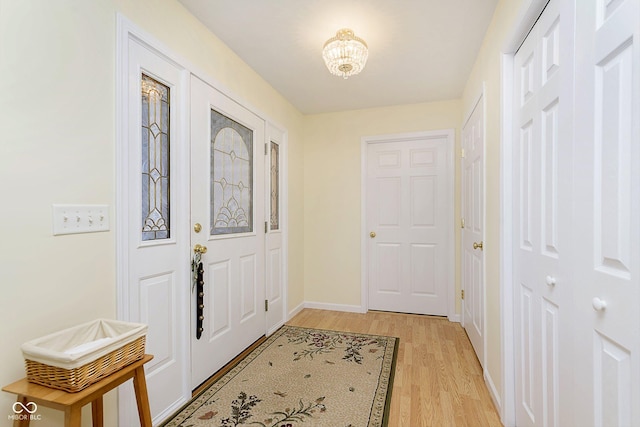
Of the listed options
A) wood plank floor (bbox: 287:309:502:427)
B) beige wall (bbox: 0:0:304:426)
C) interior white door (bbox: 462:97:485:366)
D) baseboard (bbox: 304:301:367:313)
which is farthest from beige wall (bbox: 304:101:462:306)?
beige wall (bbox: 0:0:304:426)

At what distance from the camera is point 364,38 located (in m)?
2.21

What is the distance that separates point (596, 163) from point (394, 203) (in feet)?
8.90

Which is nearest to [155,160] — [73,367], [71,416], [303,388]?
[73,367]

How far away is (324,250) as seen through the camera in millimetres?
3781

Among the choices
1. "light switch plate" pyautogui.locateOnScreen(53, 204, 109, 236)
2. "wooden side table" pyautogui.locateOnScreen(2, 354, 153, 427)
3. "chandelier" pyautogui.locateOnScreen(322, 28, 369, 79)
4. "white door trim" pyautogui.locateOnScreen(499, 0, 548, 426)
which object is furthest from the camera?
"chandelier" pyautogui.locateOnScreen(322, 28, 369, 79)

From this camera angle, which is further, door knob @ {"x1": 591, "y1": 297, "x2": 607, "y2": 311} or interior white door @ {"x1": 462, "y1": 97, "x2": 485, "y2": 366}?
interior white door @ {"x1": 462, "y1": 97, "x2": 485, "y2": 366}

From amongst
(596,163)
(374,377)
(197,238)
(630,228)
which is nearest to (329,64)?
(197,238)

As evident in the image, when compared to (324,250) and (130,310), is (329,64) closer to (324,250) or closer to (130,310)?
(130,310)

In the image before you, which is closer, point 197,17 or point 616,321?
point 616,321

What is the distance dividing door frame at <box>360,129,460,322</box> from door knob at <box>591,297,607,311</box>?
2.55 m

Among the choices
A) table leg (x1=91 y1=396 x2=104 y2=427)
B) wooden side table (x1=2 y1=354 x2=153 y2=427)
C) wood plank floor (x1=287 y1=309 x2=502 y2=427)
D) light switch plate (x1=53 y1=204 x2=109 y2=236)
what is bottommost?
wood plank floor (x1=287 y1=309 x2=502 y2=427)

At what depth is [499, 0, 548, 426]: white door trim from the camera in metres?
1.65

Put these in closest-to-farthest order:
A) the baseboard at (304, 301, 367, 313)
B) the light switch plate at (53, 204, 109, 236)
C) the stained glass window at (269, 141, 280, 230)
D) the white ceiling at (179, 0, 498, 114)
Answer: the light switch plate at (53, 204, 109, 236)
the white ceiling at (179, 0, 498, 114)
the stained glass window at (269, 141, 280, 230)
the baseboard at (304, 301, 367, 313)

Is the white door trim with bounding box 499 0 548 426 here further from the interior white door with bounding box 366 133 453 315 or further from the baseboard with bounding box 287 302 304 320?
the baseboard with bounding box 287 302 304 320
